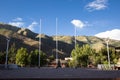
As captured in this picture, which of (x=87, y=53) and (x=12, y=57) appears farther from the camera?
(x=12, y=57)

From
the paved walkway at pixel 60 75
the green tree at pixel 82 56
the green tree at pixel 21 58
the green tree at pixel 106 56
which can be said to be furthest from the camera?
the green tree at pixel 21 58

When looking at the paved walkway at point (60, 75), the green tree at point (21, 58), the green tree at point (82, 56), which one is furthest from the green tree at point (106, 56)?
the paved walkway at point (60, 75)

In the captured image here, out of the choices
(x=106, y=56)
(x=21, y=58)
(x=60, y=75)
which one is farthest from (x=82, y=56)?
(x=60, y=75)

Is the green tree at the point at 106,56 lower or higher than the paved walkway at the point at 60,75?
higher

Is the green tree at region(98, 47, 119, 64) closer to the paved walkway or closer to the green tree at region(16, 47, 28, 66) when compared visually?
the green tree at region(16, 47, 28, 66)

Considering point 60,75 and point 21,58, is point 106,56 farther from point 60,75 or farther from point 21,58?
point 60,75

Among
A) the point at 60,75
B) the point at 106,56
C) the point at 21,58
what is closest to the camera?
the point at 60,75

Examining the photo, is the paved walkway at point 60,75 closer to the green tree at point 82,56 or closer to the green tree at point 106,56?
the green tree at point 106,56

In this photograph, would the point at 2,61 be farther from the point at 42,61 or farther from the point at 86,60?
the point at 86,60

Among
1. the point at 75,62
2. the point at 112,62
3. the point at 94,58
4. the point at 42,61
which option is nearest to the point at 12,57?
the point at 42,61

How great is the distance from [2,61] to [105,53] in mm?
40911

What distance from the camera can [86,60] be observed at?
3130 inches

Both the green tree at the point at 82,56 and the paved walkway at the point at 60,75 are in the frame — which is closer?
the paved walkway at the point at 60,75

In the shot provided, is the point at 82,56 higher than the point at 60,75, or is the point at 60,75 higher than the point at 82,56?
the point at 82,56
